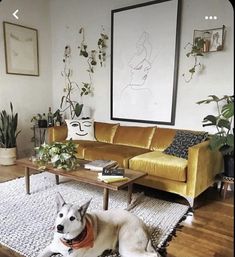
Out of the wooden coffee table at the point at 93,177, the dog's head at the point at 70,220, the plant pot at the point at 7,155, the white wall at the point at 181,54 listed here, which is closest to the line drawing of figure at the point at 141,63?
the white wall at the point at 181,54

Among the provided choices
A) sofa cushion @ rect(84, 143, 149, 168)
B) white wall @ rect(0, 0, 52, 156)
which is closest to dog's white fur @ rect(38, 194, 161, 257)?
sofa cushion @ rect(84, 143, 149, 168)

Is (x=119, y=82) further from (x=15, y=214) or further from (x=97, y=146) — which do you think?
(x=15, y=214)

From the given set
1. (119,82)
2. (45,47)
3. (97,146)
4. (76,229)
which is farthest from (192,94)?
(45,47)

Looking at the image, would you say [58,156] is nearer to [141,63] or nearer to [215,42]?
[141,63]

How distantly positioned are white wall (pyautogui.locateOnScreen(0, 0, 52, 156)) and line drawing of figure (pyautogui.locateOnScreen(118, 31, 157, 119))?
1.65 m

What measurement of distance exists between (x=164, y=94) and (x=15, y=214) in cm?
237

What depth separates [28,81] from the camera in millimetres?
4418

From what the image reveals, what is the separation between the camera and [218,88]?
3119mm

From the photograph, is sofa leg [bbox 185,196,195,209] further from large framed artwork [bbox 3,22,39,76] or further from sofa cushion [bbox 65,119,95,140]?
large framed artwork [bbox 3,22,39,76]

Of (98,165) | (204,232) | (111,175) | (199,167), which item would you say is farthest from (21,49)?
Answer: (204,232)

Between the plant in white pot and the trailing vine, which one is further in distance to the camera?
the trailing vine

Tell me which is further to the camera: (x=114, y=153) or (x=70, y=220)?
(x=114, y=153)

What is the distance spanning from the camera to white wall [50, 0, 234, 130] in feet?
9.96

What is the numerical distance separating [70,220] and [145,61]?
8.80ft
